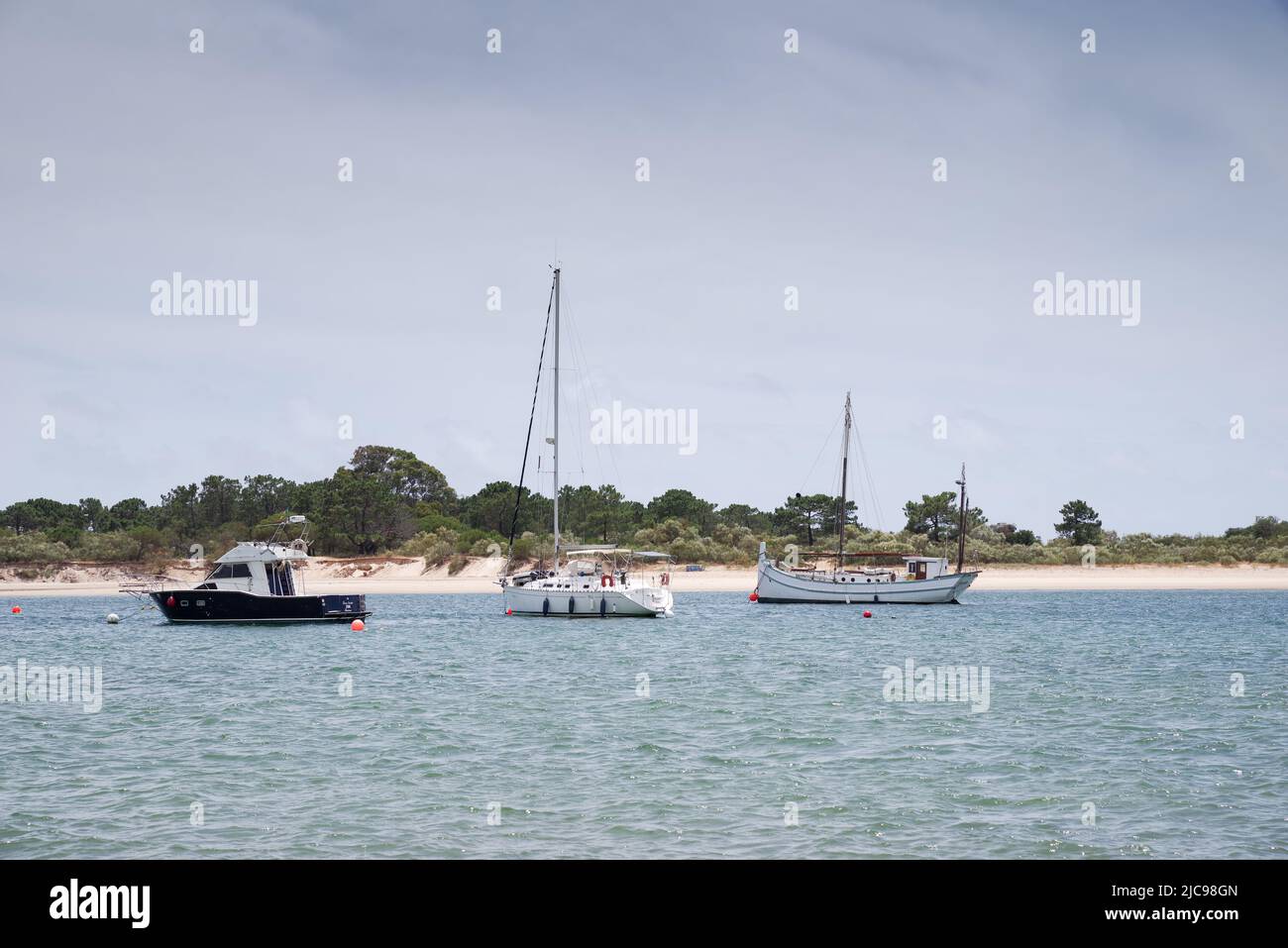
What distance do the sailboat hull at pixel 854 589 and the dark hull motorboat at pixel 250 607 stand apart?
30038 mm

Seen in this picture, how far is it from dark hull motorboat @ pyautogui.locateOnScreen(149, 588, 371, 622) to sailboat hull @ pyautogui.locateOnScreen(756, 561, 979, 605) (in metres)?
30.0

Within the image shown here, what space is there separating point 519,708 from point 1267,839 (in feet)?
56.0

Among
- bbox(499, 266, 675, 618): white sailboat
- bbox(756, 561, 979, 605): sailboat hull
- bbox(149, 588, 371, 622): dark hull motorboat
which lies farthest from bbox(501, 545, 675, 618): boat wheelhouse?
bbox(756, 561, 979, 605): sailboat hull

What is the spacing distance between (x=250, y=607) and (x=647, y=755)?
127ft

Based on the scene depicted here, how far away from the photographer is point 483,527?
383ft

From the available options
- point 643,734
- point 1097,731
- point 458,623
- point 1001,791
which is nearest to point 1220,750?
point 1097,731

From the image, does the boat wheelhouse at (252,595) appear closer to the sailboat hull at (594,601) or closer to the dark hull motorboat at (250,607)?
the dark hull motorboat at (250,607)

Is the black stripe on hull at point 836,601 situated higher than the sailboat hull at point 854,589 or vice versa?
the sailboat hull at point 854,589

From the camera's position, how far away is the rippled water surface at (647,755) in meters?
14.9

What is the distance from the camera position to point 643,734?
23328mm

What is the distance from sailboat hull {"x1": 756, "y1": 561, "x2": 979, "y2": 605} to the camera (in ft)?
249

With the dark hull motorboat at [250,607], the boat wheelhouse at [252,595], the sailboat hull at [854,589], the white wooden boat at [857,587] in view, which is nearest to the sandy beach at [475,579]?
the white wooden boat at [857,587]

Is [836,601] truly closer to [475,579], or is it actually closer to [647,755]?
[475,579]

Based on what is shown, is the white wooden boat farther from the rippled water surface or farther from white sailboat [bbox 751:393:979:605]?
the rippled water surface
